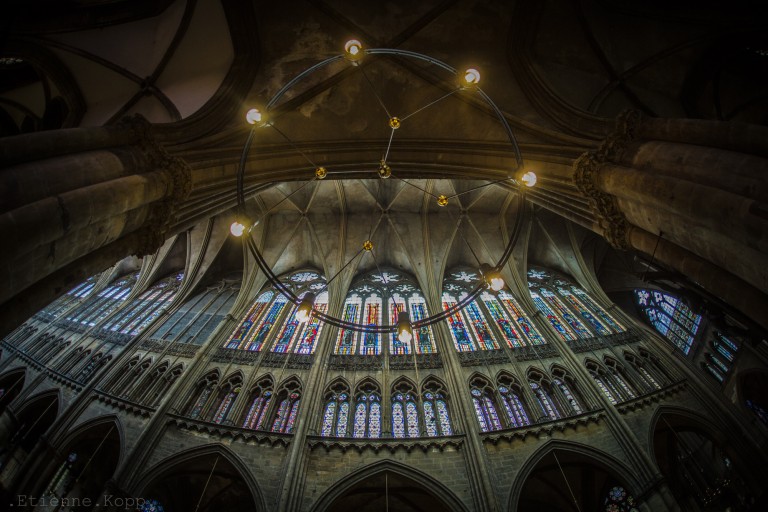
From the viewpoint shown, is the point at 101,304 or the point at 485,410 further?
the point at 101,304

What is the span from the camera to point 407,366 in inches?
512

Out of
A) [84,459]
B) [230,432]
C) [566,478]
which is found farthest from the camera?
[84,459]

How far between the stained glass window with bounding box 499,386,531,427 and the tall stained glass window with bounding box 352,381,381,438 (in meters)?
3.72

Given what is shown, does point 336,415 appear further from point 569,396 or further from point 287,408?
point 569,396

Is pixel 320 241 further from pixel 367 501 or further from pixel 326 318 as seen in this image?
pixel 326 318

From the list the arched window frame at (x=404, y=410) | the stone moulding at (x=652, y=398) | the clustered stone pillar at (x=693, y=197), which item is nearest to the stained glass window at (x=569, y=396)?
the stone moulding at (x=652, y=398)

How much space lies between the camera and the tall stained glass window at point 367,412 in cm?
1105

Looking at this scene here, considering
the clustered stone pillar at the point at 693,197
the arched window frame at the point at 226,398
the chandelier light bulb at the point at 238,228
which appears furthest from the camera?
the arched window frame at the point at 226,398

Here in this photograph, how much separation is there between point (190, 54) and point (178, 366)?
9.19 meters

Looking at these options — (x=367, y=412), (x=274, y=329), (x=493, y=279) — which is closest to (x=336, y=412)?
(x=367, y=412)

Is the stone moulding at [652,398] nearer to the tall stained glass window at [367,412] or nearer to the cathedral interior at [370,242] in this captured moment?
the cathedral interior at [370,242]

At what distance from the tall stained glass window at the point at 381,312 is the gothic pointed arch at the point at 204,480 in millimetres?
4769

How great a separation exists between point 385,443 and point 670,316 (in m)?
12.8

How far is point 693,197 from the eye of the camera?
5246mm
